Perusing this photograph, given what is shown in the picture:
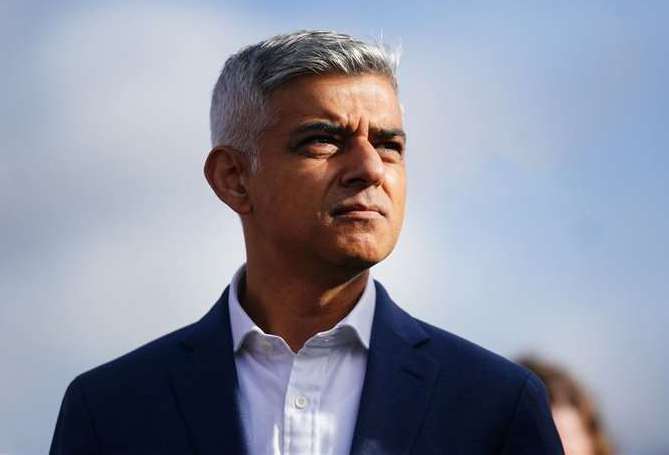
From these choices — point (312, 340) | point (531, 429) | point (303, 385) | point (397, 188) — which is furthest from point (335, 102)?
point (531, 429)

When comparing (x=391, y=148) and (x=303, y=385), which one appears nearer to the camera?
(x=303, y=385)

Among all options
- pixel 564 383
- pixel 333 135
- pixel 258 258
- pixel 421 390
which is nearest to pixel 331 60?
pixel 333 135

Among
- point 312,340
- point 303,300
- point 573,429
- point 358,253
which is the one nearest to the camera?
point 358,253

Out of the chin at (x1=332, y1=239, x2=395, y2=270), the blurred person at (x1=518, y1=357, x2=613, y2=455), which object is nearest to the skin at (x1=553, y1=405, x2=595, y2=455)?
the blurred person at (x1=518, y1=357, x2=613, y2=455)

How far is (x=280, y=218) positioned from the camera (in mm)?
5629

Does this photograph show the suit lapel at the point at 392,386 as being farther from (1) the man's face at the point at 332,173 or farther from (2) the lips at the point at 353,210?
(2) the lips at the point at 353,210

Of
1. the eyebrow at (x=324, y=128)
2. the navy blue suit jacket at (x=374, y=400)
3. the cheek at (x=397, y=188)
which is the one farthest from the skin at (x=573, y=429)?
the eyebrow at (x=324, y=128)

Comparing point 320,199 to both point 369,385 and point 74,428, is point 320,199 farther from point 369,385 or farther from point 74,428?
point 74,428

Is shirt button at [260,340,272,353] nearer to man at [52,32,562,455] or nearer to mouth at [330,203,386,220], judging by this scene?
man at [52,32,562,455]

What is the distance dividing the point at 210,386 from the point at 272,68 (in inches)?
46.8

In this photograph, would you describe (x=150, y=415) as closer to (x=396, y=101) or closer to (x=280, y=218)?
(x=280, y=218)

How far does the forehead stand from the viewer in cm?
567

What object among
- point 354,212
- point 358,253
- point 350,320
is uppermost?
point 354,212

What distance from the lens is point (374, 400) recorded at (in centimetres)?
551
